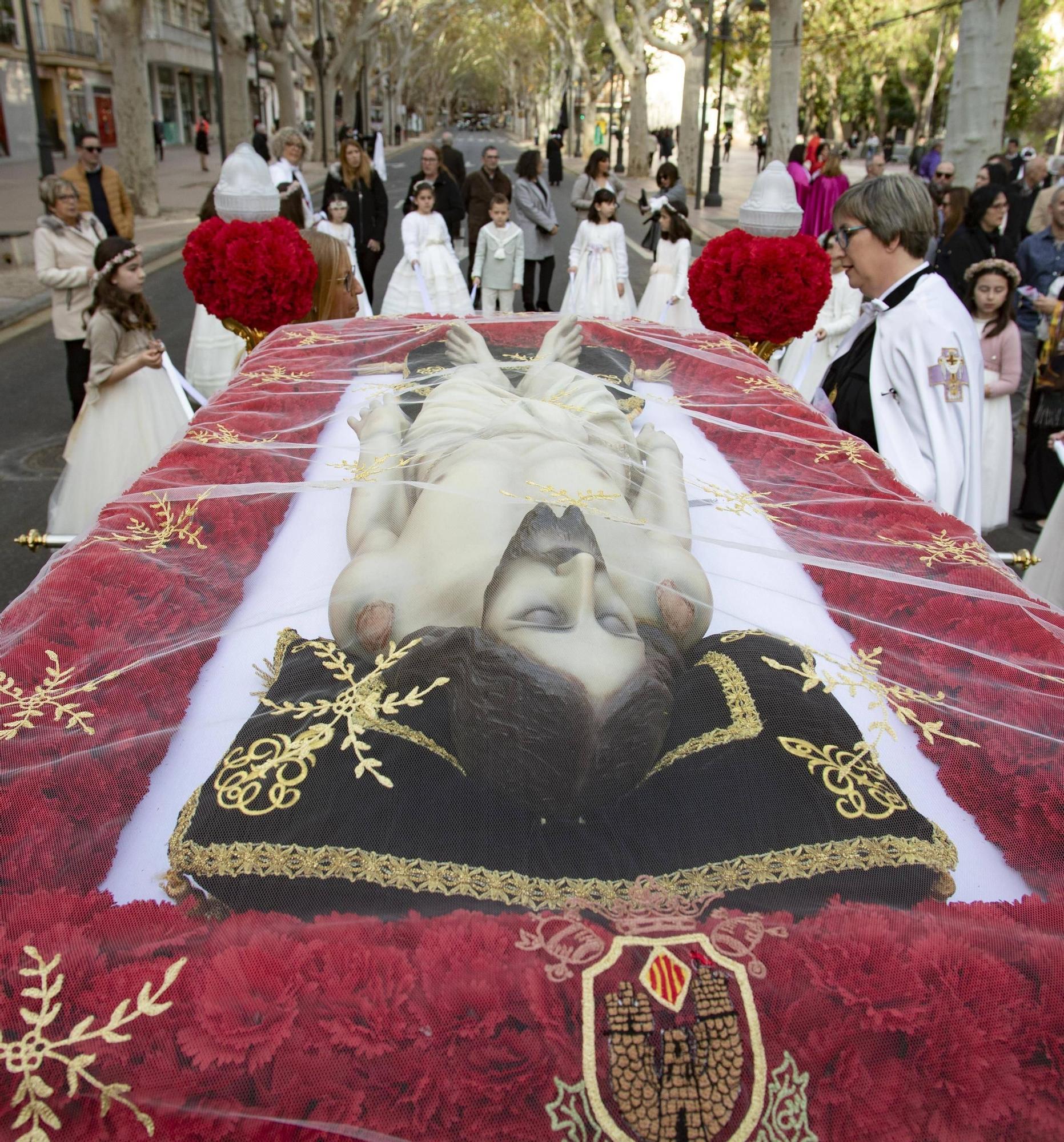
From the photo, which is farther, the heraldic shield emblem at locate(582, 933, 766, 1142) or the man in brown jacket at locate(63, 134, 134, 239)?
the man in brown jacket at locate(63, 134, 134, 239)

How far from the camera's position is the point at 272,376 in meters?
3.80

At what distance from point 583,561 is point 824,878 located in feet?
2.34

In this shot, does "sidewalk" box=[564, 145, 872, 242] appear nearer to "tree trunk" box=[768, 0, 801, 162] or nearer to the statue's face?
"tree trunk" box=[768, 0, 801, 162]

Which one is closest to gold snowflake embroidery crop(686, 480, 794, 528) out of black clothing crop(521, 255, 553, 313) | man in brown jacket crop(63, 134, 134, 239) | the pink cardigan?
the pink cardigan

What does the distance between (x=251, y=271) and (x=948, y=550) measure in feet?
10.2

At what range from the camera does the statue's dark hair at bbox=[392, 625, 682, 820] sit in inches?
65.2

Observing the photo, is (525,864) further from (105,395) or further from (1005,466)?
(1005,466)

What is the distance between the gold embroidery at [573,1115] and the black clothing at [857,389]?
252 cm

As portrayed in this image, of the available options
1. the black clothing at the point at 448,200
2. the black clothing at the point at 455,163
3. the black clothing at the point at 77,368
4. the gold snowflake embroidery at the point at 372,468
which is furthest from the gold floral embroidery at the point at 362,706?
the black clothing at the point at 455,163

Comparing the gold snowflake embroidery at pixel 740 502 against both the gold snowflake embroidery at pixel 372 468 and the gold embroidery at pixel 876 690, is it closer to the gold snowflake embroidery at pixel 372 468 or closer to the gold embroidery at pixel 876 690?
the gold embroidery at pixel 876 690

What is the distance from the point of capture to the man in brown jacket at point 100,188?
9.53 metres

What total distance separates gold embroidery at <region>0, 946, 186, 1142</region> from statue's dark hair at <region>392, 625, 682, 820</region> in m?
0.61

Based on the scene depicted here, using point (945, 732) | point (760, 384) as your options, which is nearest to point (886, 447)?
point (760, 384)

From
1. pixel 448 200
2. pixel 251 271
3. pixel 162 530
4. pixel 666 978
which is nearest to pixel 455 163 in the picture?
pixel 448 200
